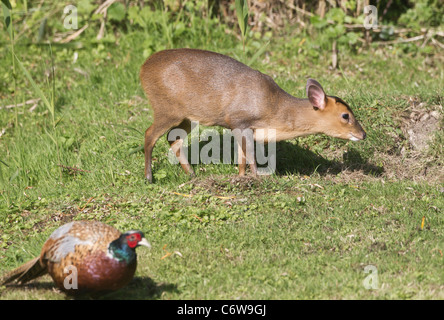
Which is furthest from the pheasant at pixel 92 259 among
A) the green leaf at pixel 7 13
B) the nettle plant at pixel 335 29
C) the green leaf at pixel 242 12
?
the nettle plant at pixel 335 29

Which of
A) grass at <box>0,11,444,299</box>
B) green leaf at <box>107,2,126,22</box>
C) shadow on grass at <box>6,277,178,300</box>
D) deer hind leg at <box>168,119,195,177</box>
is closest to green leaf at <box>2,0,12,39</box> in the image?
grass at <box>0,11,444,299</box>

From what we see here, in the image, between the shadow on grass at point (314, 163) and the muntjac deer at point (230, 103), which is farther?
the shadow on grass at point (314, 163)

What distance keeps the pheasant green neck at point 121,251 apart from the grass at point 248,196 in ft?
1.65

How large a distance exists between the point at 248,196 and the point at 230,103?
0.98 metres

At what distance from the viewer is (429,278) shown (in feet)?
15.4


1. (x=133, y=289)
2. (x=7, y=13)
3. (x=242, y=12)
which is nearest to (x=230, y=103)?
(x=242, y=12)

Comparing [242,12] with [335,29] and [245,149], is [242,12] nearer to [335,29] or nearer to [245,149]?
[245,149]

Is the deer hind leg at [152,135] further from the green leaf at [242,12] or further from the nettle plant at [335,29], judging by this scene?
the nettle plant at [335,29]

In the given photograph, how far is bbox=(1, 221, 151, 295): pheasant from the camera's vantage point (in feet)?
13.6

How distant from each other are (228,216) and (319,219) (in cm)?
82

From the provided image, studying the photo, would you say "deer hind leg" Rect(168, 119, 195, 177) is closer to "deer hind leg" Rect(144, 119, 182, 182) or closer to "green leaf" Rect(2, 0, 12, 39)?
"deer hind leg" Rect(144, 119, 182, 182)

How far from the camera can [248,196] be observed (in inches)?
246

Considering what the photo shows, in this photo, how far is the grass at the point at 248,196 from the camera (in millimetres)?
4820

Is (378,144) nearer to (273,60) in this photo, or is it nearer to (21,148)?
(273,60)
